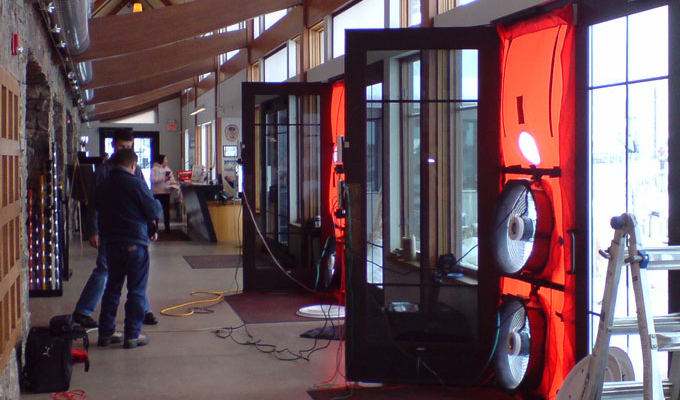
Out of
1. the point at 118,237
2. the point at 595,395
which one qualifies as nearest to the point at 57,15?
the point at 118,237

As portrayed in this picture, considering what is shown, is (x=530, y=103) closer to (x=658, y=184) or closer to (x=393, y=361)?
(x=658, y=184)

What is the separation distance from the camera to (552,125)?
4.27m

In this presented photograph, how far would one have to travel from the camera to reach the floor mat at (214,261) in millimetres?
10273

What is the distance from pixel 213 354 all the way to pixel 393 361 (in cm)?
141

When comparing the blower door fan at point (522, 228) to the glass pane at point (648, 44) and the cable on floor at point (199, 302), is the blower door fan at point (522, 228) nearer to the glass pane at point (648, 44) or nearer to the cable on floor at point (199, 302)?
the glass pane at point (648, 44)

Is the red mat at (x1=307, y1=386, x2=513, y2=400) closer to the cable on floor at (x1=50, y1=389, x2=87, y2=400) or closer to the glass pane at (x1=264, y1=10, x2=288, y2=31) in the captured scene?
the cable on floor at (x1=50, y1=389, x2=87, y2=400)

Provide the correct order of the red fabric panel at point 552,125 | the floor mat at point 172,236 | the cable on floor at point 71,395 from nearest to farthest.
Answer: the red fabric panel at point 552,125
the cable on floor at point 71,395
the floor mat at point 172,236

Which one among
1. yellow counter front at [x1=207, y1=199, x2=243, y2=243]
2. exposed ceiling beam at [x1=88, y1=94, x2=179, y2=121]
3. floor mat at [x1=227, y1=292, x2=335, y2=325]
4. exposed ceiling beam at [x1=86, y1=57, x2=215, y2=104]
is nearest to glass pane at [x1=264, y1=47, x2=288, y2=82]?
yellow counter front at [x1=207, y1=199, x2=243, y2=243]

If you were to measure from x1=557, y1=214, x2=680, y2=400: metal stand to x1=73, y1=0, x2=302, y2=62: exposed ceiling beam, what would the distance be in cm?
718

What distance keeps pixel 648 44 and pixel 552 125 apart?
2.32 feet

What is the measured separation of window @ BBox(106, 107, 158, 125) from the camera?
84.1 feet

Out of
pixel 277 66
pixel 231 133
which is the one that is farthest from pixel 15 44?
pixel 231 133

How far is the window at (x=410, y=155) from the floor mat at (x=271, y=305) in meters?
2.01

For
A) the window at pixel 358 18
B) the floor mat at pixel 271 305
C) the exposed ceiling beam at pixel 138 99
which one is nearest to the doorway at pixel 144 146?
the exposed ceiling beam at pixel 138 99
